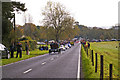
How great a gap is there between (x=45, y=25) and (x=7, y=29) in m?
39.8

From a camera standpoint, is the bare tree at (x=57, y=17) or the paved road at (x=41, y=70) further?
the bare tree at (x=57, y=17)

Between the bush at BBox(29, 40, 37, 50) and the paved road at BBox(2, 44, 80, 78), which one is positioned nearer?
the paved road at BBox(2, 44, 80, 78)

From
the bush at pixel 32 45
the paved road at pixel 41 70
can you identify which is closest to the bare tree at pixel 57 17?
the bush at pixel 32 45

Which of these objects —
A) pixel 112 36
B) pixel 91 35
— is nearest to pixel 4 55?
pixel 112 36

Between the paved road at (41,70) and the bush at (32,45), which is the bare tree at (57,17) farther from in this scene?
the paved road at (41,70)

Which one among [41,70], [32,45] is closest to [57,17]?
[32,45]

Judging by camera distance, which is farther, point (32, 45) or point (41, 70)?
point (32, 45)

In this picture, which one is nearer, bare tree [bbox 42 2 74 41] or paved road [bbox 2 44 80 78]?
paved road [bbox 2 44 80 78]

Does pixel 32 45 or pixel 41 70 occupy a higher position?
pixel 32 45

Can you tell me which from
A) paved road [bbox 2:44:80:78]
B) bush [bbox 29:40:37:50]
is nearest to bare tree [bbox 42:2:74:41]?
bush [bbox 29:40:37:50]

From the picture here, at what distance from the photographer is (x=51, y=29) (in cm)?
7750

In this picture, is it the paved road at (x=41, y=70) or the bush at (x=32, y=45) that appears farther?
the bush at (x=32, y=45)

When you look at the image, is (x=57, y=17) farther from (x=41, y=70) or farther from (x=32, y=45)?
(x=41, y=70)

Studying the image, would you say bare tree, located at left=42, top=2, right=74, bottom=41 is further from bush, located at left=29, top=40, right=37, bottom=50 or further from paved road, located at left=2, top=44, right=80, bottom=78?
paved road, located at left=2, top=44, right=80, bottom=78
